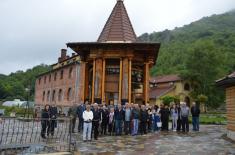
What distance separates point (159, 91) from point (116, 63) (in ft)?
105

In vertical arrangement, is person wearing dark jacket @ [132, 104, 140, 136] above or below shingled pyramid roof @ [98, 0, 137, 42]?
below

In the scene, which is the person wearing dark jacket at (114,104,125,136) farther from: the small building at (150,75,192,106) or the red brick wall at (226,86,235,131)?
the small building at (150,75,192,106)

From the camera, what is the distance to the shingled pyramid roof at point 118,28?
20280 mm

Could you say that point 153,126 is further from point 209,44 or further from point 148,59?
point 209,44

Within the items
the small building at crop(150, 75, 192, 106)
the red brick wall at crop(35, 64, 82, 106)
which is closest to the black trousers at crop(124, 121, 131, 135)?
the red brick wall at crop(35, 64, 82, 106)

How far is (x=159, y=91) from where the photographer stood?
50625mm

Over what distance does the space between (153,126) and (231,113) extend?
4725 millimetres

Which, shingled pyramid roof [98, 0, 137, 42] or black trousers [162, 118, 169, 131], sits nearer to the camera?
black trousers [162, 118, 169, 131]

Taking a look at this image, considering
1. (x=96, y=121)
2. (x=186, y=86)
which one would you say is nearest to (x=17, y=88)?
(x=186, y=86)

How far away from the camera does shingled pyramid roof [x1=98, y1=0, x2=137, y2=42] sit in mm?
20280

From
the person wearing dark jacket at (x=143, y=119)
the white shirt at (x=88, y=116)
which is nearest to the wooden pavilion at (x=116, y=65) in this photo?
the person wearing dark jacket at (x=143, y=119)

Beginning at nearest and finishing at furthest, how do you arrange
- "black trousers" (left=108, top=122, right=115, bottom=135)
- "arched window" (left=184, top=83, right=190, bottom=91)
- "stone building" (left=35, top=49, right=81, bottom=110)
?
"black trousers" (left=108, top=122, right=115, bottom=135) < "stone building" (left=35, top=49, right=81, bottom=110) < "arched window" (left=184, top=83, right=190, bottom=91)

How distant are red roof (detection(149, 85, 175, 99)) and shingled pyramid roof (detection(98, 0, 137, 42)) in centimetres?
2742

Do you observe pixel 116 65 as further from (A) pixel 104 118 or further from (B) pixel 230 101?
(B) pixel 230 101
